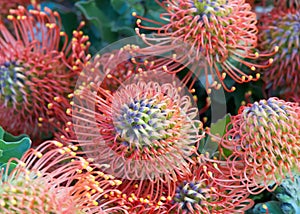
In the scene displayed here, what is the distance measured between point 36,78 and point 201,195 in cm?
43

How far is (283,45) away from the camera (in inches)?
51.1

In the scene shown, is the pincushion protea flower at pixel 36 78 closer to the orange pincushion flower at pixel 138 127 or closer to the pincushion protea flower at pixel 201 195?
the orange pincushion flower at pixel 138 127

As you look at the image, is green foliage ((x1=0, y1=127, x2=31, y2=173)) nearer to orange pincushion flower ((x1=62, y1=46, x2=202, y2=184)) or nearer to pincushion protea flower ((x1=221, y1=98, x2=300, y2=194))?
orange pincushion flower ((x1=62, y1=46, x2=202, y2=184))

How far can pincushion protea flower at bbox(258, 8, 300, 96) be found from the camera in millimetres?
1290

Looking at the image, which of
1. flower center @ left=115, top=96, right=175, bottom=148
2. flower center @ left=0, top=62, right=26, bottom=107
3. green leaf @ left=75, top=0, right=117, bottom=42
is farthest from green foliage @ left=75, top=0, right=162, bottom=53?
flower center @ left=115, top=96, right=175, bottom=148

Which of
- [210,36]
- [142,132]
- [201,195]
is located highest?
[210,36]

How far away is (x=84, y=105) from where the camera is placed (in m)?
1.22

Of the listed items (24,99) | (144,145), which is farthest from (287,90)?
(24,99)

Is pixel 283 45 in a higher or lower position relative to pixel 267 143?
higher

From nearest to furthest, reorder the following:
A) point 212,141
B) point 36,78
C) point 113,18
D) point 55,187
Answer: point 55,187
point 212,141
point 36,78
point 113,18

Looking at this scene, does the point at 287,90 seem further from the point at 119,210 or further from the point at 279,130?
the point at 119,210

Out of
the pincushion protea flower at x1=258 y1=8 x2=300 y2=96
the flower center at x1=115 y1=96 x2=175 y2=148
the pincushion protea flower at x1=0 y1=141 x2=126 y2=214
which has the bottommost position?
the pincushion protea flower at x1=0 y1=141 x2=126 y2=214

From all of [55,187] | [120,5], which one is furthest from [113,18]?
[55,187]

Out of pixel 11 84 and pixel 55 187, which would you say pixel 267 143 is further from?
pixel 11 84
